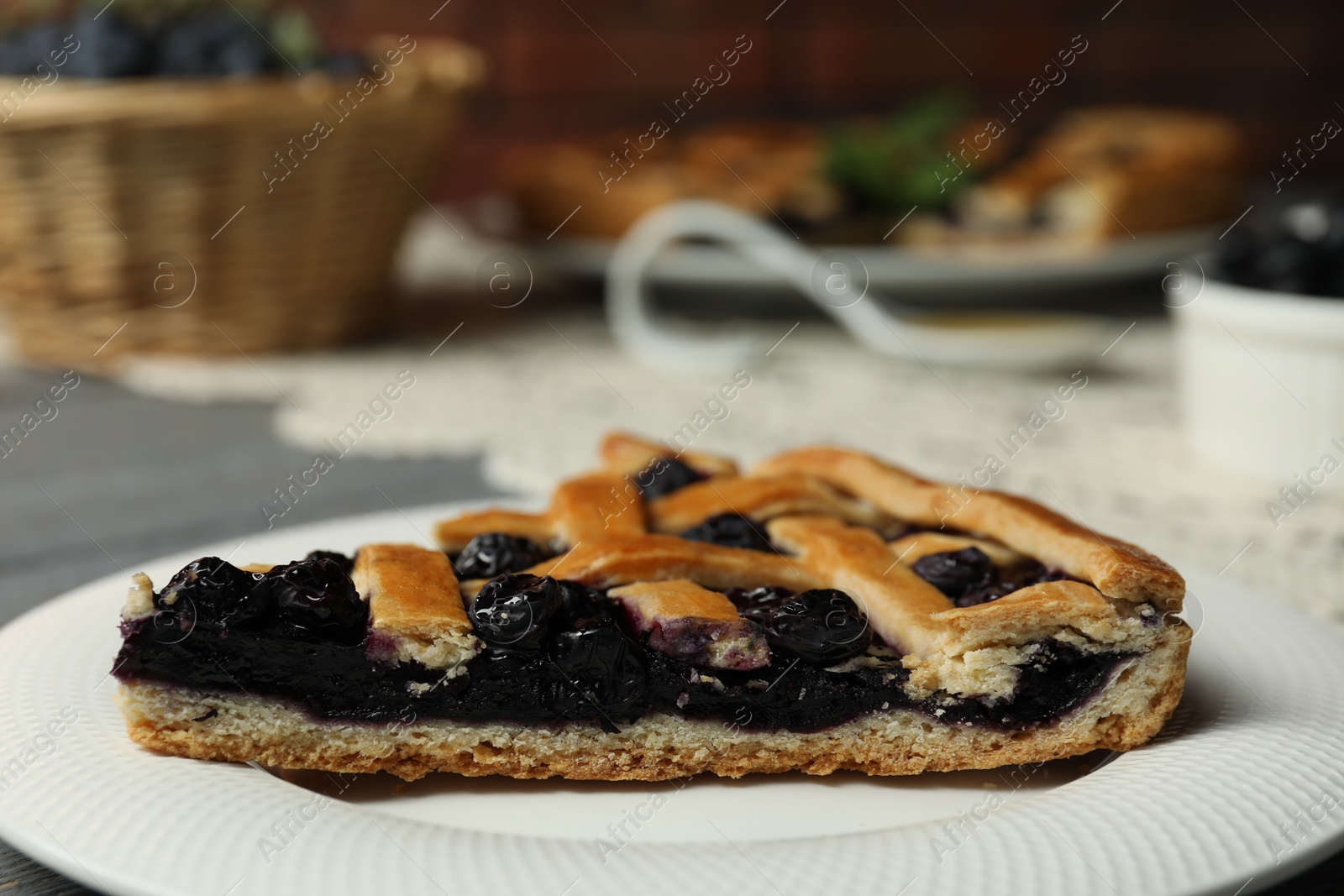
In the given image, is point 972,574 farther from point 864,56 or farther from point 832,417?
point 864,56

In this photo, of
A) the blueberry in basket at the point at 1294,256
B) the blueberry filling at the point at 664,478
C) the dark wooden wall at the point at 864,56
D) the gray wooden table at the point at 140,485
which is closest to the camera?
the blueberry filling at the point at 664,478

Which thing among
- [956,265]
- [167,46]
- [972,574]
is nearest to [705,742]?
[972,574]

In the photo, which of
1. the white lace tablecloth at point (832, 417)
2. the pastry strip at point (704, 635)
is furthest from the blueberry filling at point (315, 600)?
the white lace tablecloth at point (832, 417)

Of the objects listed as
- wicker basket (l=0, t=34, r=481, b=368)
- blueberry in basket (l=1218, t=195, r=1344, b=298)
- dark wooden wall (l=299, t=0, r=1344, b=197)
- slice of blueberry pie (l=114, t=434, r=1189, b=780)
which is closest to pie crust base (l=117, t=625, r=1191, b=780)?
slice of blueberry pie (l=114, t=434, r=1189, b=780)

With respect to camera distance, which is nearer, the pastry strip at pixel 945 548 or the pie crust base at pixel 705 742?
the pie crust base at pixel 705 742

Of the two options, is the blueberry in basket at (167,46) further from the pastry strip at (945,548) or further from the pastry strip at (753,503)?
the pastry strip at (945,548)

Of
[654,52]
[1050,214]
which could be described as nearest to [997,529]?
[1050,214]

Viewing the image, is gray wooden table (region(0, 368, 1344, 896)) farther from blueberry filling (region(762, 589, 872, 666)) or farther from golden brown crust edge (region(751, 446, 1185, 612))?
blueberry filling (region(762, 589, 872, 666))
